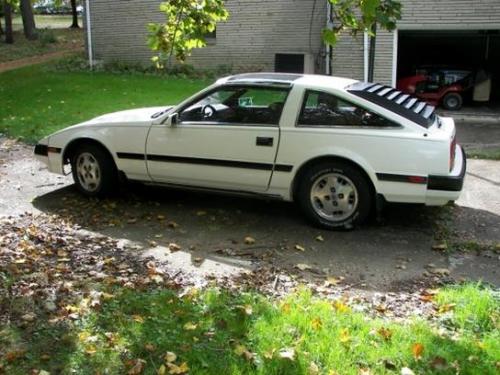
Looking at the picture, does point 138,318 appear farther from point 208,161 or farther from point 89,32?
point 89,32

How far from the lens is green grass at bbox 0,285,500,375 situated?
3.41 meters

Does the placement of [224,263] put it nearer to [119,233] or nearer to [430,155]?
[119,233]

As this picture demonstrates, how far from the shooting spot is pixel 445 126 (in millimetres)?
6207

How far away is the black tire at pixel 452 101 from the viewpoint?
15.5 metres

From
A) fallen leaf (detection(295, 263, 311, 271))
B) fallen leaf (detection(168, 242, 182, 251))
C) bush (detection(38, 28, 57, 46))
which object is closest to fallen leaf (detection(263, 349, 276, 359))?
fallen leaf (detection(295, 263, 311, 271))

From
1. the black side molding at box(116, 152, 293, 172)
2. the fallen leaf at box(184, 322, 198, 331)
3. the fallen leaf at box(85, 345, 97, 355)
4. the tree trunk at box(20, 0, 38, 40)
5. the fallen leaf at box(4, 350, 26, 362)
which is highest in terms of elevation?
the tree trunk at box(20, 0, 38, 40)

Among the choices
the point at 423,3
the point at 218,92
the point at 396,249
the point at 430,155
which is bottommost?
the point at 396,249

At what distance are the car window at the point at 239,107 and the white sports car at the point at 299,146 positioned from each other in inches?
0.4

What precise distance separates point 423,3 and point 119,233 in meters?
10.8

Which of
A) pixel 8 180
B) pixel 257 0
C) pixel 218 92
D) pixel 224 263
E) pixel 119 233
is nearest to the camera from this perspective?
pixel 224 263

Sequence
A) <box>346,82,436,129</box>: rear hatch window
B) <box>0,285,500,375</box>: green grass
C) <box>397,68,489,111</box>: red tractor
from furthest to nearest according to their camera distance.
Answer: <box>397,68,489,111</box>: red tractor → <box>346,82,436,129</box>: rear hatch window → <box>0,285,500,375</box>: green grass

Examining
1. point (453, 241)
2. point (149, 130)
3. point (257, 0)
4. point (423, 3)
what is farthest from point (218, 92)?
point (257, 0)

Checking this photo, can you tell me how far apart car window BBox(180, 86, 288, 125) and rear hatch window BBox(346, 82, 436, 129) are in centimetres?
76

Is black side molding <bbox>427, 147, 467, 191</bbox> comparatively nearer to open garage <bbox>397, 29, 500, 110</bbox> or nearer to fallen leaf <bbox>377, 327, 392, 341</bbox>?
fallen leaf <bbox>377, 327, 392, 341</bbox>
